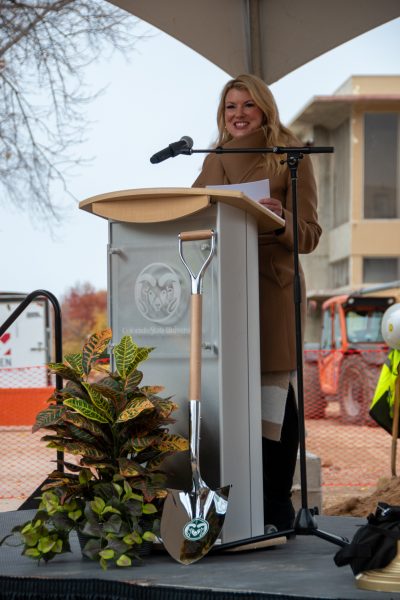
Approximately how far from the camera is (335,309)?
16766 millimetres

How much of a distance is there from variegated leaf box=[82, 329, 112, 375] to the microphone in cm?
66

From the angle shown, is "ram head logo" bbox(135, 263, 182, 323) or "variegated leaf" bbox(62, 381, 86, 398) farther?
"ram head logo" bbox(135, 263, 182, 323)

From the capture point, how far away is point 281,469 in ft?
12.9

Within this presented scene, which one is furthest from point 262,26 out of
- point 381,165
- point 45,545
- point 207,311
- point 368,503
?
point 381,165

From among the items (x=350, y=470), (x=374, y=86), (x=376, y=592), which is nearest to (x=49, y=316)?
(x=350, y=470)

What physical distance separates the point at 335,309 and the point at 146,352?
534 inches

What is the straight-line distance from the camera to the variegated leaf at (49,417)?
129 inches

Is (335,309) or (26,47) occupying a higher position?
(26,47)

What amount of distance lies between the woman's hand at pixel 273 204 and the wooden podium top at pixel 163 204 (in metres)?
0.06

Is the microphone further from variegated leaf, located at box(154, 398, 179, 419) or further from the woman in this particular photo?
variegated leaf, located at box(154, 398, 179, 419)

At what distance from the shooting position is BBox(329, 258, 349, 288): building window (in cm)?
2998

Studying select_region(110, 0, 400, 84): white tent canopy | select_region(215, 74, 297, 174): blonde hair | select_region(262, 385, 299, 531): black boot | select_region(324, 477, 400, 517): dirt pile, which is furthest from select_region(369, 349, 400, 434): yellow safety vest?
select_region(215, 74, 297, 174): blonde hair

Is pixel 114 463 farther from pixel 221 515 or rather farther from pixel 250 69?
pixel 250 69

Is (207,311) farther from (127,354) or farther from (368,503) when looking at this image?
(368,503)
